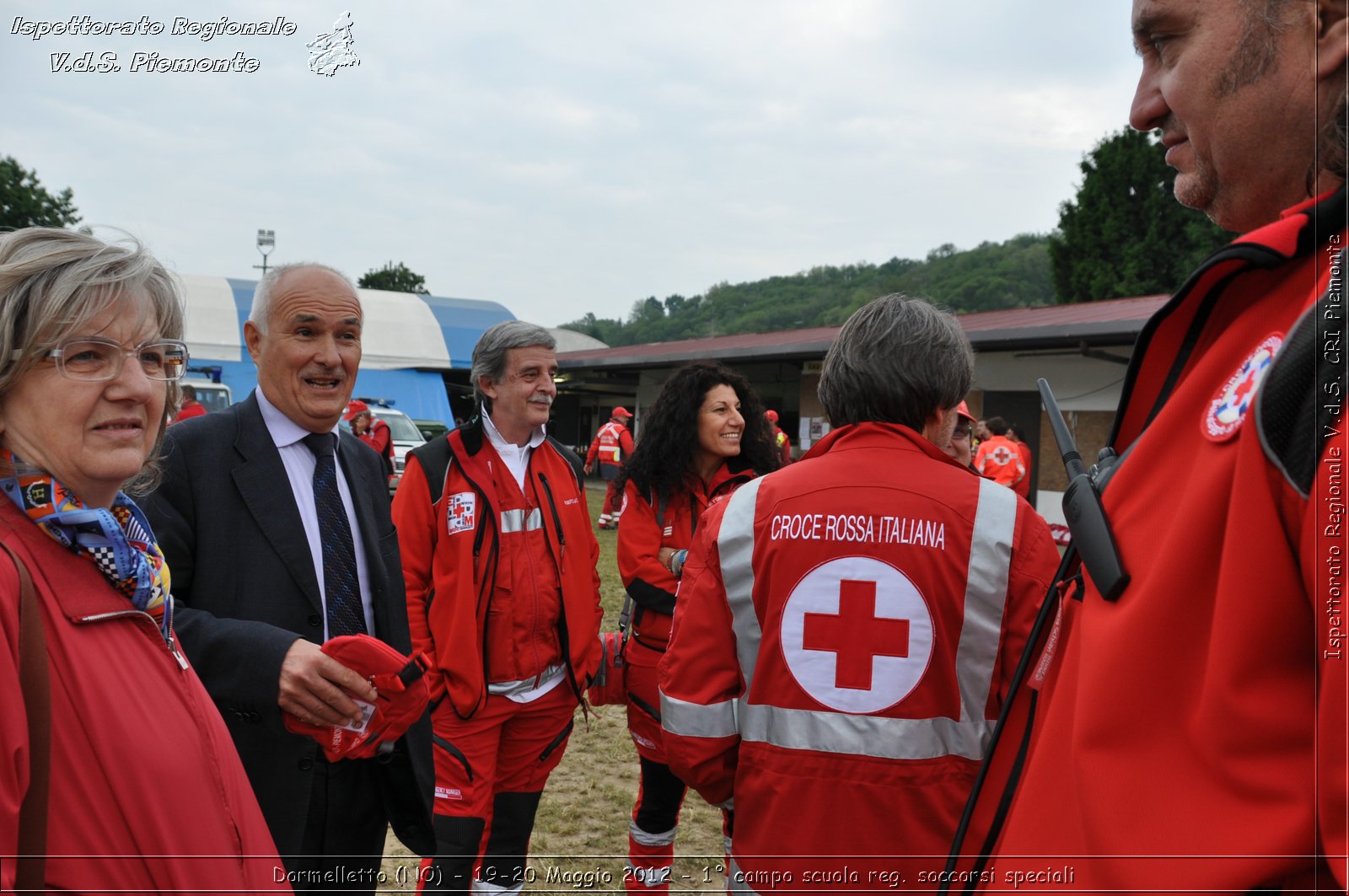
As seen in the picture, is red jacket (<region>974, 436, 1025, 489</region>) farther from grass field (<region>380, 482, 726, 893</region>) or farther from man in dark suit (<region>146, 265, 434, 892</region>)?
man in dark suit (<region>146, 265, 434, 892</region>)

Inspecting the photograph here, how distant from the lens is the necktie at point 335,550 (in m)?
2.49

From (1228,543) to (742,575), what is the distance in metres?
1.28

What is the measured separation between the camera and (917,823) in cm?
189

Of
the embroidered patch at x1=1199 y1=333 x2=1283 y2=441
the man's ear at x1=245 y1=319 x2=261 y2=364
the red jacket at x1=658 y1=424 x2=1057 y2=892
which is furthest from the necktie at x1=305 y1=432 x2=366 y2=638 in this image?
the embroidered patch at x1=1199 y1=333 x2=1283 y2=441

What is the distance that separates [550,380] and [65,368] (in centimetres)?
241

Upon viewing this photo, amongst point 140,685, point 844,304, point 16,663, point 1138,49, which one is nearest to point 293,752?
point 140,685

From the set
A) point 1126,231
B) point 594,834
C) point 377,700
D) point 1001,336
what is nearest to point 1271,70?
point 377,700

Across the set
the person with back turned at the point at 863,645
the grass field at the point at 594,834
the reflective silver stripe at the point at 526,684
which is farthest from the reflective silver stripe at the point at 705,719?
the grass field at the point at 594,834

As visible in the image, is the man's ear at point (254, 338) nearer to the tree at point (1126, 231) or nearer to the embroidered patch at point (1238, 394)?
the embroidered patch at point (1238, 394)

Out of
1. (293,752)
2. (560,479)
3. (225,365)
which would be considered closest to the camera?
(293,752)

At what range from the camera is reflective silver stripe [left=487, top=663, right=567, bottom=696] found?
3.34 metres

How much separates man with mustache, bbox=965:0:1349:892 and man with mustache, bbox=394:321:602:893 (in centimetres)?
251

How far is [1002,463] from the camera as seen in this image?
8359 millimetres

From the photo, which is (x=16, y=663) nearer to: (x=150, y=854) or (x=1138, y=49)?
(x=150, y=854)
